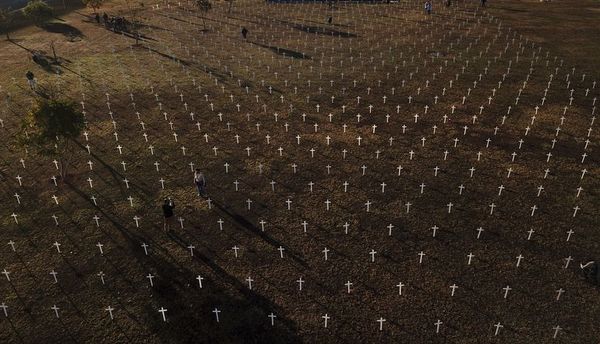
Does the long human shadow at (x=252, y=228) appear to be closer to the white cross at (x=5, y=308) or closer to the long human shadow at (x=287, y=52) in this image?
the white cross at (x=5, y=308)

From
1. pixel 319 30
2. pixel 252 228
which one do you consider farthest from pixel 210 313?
pixel 319 30

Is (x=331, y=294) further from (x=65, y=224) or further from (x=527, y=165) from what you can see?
(x=527, y=165)

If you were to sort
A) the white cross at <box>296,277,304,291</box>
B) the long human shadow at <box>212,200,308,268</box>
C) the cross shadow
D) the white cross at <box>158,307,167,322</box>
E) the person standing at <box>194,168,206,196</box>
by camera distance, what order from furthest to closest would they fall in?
1. the cross shadow
2. the person standing at <box>194,168,206,196</box>
3. the long human shadow at <box>212,200,308,268</box>
4. the white cross at <box>296,277,304,291</box>
5. the white cross at <box>158,307,167,322</box>

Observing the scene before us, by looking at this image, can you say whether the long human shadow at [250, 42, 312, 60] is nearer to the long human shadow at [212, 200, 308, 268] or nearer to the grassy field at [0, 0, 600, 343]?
the grassy field at [0, 0, 600, 343]

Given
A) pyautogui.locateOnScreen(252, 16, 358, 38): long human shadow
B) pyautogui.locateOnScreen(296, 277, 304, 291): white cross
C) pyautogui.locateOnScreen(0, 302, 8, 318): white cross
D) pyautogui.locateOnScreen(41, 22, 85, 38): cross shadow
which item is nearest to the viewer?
pyautogui.locateOnScreen(0, 302, 8, 318): white cross

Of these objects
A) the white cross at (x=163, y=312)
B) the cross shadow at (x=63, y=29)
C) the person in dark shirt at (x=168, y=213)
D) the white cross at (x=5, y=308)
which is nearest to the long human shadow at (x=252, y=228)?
the person in dark shirt at (x=168, y=213)

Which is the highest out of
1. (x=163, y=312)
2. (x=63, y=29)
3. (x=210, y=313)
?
(x=63, y=29)

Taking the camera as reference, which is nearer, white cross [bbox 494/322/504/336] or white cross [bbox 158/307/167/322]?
white cross [bbox 494/322/504/336]

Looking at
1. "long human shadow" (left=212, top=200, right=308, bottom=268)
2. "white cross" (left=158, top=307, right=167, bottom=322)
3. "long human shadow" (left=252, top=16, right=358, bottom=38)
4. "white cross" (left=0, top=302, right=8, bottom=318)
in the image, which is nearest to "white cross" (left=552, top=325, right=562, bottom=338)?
→ "long human shadow" (left=212, top=200, right=308, bottom=268)

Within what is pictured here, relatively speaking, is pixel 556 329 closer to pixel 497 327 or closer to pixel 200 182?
pixel 497 327
